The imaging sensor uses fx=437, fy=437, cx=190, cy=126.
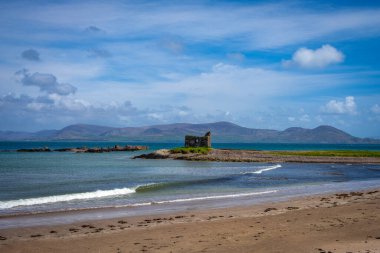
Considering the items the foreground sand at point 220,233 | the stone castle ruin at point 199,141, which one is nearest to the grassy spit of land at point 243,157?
the stone castle ruin at point 199,141

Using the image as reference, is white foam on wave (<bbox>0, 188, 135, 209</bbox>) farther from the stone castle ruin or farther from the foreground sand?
the stone castle ruin

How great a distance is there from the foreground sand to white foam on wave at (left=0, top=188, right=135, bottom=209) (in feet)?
23.3

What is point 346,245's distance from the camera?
12609 millimetres

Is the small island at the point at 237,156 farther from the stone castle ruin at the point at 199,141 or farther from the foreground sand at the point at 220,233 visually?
the foreground sand at the point at 220,233

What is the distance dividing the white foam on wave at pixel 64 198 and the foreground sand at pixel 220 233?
23.3 feet

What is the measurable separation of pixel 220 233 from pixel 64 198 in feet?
41.6

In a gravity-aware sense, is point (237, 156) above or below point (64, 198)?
above

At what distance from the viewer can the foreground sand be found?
12664 millimetres

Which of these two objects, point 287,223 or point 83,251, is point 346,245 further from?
point 83,251

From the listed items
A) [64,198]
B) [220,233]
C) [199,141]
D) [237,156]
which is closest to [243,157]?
[237,156]

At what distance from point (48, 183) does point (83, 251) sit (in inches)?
877

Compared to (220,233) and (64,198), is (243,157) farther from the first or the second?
(220,233)

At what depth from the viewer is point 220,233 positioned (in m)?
14.7

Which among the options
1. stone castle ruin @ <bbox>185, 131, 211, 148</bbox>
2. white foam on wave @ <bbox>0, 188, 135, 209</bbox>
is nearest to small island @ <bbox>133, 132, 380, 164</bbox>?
stone castle ruin @ <bbox>185, 131, 211, 148</bbox>
